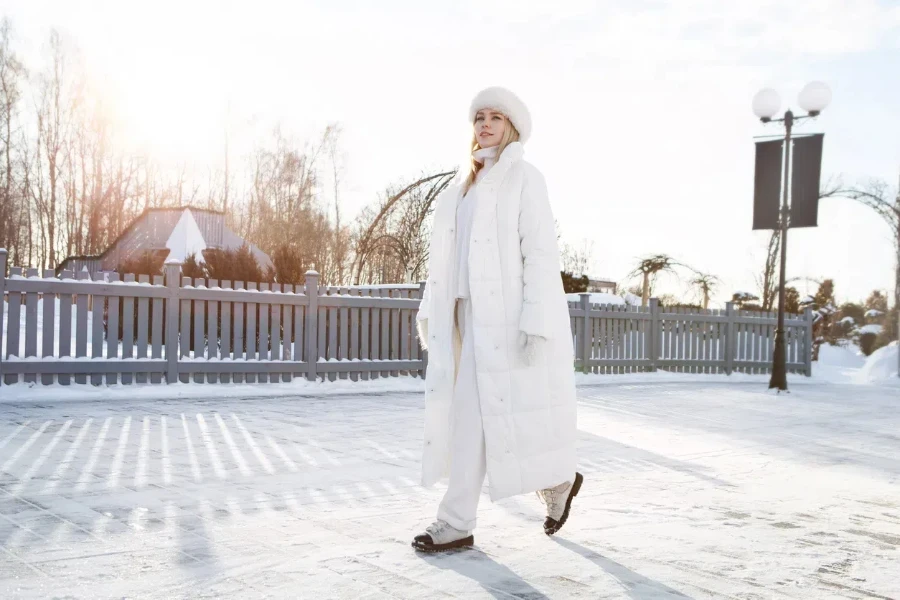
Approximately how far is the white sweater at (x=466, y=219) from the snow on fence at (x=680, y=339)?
35.4 ft

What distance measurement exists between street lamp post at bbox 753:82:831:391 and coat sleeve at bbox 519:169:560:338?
10.4 metres

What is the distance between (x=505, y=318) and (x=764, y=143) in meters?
11.7

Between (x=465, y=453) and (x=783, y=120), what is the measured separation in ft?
38.8

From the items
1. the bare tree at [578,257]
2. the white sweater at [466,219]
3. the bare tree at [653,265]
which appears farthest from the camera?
the bare tree at [578,257]

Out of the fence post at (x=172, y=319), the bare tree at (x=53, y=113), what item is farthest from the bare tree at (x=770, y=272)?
the bare tree at (x=53, y=113)

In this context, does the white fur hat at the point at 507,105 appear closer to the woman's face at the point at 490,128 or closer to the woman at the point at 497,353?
the woman's face at the point at 490,128

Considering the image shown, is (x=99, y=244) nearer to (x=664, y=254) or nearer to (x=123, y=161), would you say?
(x=123, y=161)

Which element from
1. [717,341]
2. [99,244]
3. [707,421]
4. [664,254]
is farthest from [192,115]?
[707,421]

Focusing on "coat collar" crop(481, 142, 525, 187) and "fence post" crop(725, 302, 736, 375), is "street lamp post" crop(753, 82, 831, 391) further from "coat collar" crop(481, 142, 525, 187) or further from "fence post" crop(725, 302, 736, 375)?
"coat collar" crop(481, 142, 525, 187)

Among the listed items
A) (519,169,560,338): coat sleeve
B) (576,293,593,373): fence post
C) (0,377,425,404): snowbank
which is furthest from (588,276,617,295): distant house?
(519,169,560,338): coat sleeve

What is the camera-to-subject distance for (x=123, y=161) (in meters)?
35.4

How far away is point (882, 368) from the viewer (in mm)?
17484

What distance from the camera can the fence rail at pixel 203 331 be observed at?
8.62 m

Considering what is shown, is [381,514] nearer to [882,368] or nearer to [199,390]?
[199,390]
